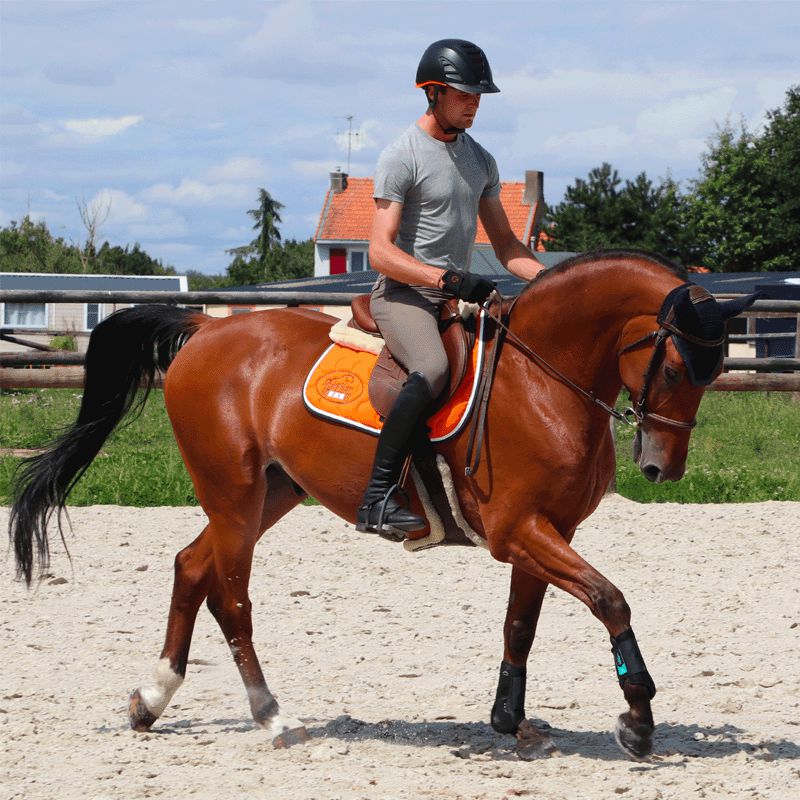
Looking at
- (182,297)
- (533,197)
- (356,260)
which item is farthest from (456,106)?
(356,260)

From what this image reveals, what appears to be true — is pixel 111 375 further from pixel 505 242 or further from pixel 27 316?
pixel 27 316

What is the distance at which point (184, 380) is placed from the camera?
17.7 feet

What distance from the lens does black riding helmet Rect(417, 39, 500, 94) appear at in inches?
178

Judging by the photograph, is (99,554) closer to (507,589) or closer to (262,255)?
(507,589)

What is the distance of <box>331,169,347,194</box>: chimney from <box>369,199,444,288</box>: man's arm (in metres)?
59.4

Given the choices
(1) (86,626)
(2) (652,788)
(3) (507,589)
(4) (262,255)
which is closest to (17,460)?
(1) (86,626)

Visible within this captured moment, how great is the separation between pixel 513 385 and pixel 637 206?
52.5 m

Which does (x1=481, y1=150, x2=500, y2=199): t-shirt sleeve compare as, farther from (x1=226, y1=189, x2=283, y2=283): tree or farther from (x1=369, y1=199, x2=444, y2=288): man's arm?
(x1=226, y1=189, x2=283, y2=283): tree

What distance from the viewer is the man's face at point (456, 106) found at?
14.9 feet

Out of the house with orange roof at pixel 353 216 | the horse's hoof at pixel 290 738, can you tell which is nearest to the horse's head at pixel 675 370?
the horse's hoof at pixel 290 738

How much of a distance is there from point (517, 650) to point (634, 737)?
2.32 ft

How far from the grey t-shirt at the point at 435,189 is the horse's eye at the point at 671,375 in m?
0.98

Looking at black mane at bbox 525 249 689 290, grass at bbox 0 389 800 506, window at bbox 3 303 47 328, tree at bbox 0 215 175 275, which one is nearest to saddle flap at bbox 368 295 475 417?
black mane at bbox 525 249 689 290

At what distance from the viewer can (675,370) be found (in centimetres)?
414
